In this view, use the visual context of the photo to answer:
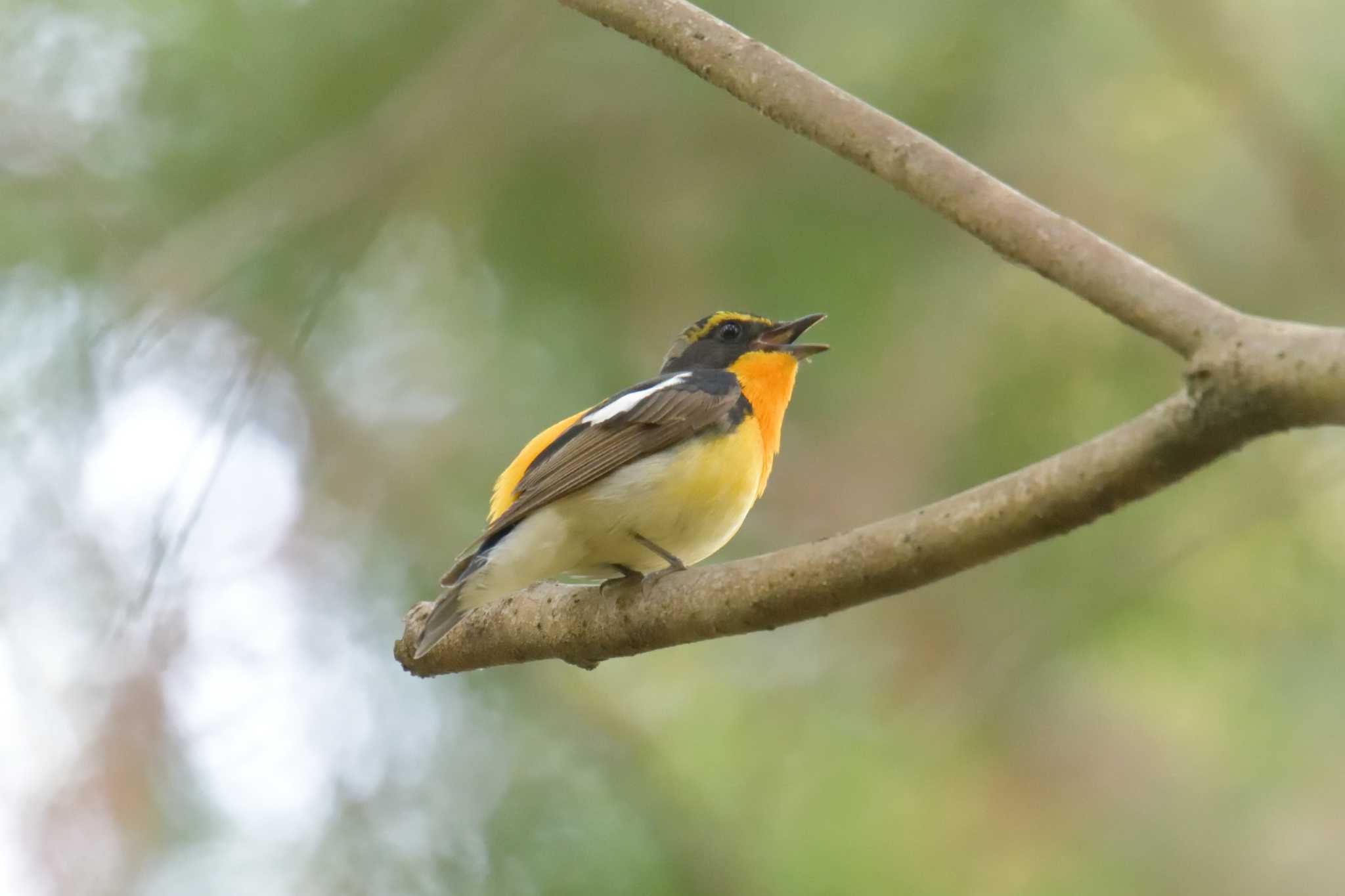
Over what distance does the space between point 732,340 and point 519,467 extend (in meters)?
0.78

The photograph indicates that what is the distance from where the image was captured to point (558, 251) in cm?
437

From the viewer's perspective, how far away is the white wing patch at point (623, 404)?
11.8ft

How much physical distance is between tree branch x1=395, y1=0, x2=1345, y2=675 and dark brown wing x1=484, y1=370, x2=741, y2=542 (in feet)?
1.01

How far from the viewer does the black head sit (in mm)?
3957

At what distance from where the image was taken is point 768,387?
3.90 meters

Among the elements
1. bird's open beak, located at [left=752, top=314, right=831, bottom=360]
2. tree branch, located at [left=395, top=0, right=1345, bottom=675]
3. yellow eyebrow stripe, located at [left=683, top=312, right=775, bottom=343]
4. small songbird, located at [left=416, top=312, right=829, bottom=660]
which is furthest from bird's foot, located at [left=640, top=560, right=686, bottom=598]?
yellow eyebrow stripe, located at [left=683, top=312, right=775, bottom=343]

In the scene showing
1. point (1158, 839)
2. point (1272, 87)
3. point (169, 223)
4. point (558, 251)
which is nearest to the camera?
point (1158, 839)

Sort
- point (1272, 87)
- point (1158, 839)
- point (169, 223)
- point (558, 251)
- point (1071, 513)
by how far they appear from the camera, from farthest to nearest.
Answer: point (558, 251) → point (169, 223) → point (1272, 87) → point (1158, 839) → point (1071, 513)

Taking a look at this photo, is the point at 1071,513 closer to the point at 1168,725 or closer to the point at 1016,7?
the point at 1168,725

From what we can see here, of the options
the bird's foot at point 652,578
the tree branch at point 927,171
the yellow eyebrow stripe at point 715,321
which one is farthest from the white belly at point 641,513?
the tree branch at point 927,171

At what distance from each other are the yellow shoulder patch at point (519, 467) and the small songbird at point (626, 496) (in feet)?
0.13

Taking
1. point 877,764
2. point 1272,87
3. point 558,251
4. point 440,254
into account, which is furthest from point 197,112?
point 1272,87

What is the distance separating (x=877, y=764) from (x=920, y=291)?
145 cm

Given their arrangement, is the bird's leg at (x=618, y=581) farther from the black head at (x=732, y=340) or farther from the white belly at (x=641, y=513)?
the black head at (x=732, y=340)
